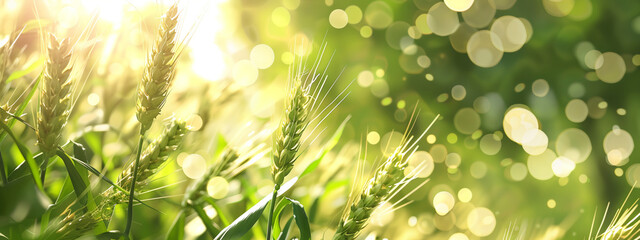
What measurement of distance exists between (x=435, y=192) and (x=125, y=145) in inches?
44.1

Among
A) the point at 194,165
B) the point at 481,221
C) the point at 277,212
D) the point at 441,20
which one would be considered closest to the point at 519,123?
the point at 441,20

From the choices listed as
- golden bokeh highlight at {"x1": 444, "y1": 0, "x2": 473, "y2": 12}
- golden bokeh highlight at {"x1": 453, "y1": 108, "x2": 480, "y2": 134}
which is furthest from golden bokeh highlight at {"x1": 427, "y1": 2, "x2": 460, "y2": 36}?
golden bokeh highlight at {"x1": 453, "y1": 108, "x2": 480, "y2": 134}

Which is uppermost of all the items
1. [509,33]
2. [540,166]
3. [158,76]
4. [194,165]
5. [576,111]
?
[158,76]

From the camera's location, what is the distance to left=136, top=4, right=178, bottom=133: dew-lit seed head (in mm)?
227

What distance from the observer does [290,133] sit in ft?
0.81

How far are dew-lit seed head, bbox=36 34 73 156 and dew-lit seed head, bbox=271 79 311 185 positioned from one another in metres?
0.08

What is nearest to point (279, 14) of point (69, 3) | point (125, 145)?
point (125, 145)

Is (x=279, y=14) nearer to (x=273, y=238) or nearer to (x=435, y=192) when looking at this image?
(x=435, y=192)

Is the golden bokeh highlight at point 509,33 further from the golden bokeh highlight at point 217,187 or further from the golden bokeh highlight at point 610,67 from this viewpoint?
the golden bokeh highlight at point 217,187

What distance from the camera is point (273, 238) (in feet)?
Result: 1.01

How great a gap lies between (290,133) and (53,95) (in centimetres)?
9

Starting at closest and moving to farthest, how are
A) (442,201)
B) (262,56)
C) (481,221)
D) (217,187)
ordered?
(217,187) < (481,221) < (442,201) < (262,56)

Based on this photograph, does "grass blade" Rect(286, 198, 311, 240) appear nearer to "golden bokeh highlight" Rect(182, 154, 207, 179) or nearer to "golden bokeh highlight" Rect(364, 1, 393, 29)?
"golden bokeh highlight" Rect(182, 154, 207, 179)

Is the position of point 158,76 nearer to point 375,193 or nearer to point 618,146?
point 375,193
